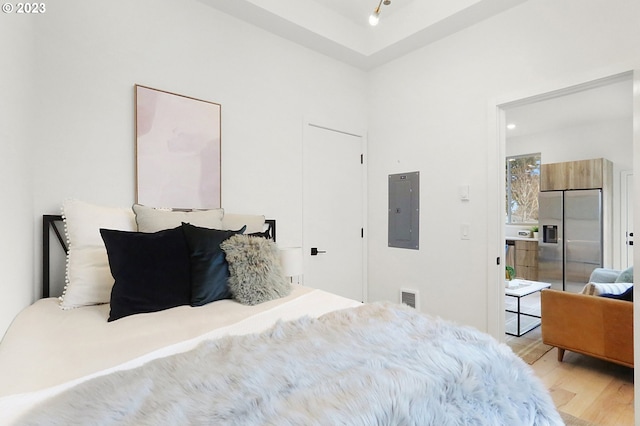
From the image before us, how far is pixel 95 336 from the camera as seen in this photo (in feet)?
4.04

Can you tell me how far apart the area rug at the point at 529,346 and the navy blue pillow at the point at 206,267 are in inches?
105

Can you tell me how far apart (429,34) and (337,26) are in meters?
0.81

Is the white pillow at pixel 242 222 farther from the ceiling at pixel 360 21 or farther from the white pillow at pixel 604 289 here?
the white pillow at pixel 604 289

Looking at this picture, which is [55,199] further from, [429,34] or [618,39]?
[618,39]

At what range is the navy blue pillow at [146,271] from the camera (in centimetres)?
147

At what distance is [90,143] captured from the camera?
1.99 m

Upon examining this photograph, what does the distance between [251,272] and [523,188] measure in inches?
246

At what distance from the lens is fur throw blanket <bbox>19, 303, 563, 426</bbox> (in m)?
0.72

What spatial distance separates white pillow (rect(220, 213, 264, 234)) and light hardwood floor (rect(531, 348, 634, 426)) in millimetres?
2343

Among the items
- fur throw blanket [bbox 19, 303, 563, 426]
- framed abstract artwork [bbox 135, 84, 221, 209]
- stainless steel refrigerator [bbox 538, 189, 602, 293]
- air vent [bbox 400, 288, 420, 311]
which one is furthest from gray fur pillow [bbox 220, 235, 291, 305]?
stainless steel refrigerator [bbox 538, 189, 602, 293]

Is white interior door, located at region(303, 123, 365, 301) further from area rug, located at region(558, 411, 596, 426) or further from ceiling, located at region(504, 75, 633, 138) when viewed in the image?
ceiling, located at region(504, 75, 633, 138)

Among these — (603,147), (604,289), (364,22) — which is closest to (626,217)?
(603,147)

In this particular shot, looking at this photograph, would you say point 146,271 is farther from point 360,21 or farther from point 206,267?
point 360,21

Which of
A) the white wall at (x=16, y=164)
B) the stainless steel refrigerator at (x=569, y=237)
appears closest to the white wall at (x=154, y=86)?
the white wall at (x=16, y=164)
